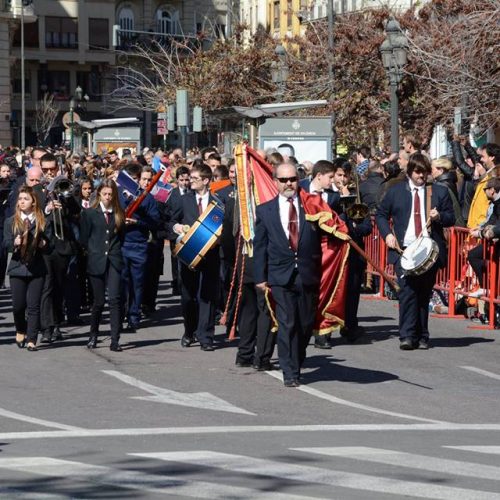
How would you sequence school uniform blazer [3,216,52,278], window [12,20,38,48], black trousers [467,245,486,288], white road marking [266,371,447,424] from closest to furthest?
white road marking [266,371,447,424], school uniform blazer [3,216,52,278], black trousers [467,245,486,288], window [12,20,38,48]

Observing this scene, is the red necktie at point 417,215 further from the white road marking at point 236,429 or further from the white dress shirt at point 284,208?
the white road marking at point 236,429

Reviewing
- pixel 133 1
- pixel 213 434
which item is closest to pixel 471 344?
pixel 213 434

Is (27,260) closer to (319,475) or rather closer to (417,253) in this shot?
(417,253)

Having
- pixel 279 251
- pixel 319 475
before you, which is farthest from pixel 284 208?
pixel 319 475

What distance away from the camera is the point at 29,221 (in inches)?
658

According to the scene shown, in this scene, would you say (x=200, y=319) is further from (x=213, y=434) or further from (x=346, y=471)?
(x=346, y=471)

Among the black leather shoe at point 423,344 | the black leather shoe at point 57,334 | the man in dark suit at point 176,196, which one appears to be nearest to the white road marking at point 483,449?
the black leather shoe at point 423,344

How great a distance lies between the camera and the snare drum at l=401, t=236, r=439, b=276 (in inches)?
641


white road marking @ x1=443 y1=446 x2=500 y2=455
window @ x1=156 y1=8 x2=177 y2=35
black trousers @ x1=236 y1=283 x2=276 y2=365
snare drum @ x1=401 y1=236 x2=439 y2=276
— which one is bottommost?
white road marking @ x1=443 y1=446 x2=500 y2=455

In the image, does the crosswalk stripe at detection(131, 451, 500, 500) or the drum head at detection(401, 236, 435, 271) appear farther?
the drum head at detection(401, 236, 435, 271)

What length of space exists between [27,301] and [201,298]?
5.80ft

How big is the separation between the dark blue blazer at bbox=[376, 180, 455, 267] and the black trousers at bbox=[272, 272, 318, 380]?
9.32 ft

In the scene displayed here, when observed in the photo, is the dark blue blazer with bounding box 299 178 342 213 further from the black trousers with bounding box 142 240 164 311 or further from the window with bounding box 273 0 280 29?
the window with bounding box 273 0 280 29

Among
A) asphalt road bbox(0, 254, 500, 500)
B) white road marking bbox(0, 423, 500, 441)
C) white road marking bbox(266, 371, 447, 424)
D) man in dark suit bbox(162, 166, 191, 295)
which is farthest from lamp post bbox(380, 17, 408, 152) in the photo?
white road marking bbox(0, 423, 500, 441)
